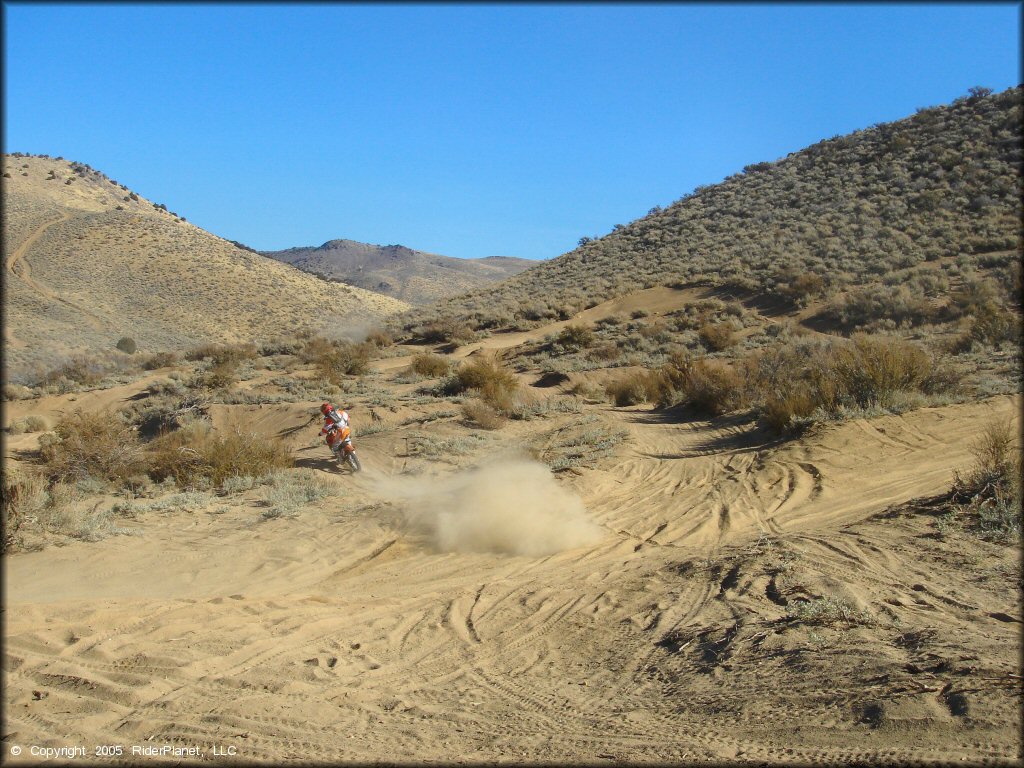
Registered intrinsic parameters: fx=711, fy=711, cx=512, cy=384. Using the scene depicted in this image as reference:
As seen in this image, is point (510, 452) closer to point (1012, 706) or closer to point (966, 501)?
point (966, 501)

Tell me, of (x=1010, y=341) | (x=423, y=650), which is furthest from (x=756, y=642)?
(x=1010, y=341)

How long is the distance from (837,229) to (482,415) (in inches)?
1218

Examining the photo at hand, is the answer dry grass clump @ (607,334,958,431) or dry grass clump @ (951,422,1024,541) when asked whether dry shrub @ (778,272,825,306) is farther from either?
dry grass clump @ (951,422,1024,541)

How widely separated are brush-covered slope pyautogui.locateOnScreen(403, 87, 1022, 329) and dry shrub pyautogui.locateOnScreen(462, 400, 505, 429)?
57.0 ft

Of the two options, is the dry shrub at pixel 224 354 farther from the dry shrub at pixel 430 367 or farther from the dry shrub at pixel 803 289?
the dry shrub at pixel 803 289

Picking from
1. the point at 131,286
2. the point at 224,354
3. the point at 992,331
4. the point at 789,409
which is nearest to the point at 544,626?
the point at 789,409

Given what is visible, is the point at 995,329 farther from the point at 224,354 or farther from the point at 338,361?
the point at 224,354

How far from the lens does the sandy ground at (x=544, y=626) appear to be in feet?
13.6

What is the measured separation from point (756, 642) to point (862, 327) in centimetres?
2232

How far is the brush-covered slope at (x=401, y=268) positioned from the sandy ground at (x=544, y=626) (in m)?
105

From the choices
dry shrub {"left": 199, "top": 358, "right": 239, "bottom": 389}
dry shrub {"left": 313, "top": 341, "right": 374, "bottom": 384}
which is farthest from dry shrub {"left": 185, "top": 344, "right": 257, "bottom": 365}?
dry shrub {"left": 313, "top": 341, "right": 374, "bottom": 384}

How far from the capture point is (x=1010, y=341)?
18219 millimetres

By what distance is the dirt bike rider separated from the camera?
12539 millimetres

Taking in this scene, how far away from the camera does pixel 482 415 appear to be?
1548 cm
